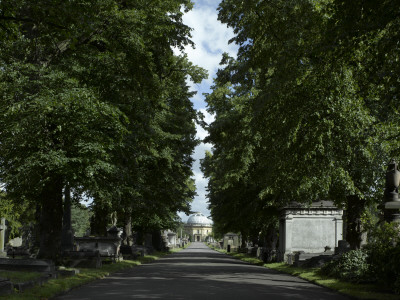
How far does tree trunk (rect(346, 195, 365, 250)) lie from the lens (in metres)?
19.5

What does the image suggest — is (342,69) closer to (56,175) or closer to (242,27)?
(242,27)

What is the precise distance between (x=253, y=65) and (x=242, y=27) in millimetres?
1666

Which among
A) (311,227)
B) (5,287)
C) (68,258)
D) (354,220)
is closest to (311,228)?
(311,227)

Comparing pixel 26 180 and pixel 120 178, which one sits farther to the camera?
pixel 120 178

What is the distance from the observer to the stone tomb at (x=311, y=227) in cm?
2856

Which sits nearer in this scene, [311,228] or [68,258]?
[68,258]

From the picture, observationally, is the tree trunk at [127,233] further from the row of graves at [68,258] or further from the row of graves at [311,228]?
the row of graves at [311,228]

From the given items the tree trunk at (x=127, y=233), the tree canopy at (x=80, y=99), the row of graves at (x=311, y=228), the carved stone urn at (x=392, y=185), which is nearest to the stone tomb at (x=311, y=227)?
the row of graves at (x=311, y=228)

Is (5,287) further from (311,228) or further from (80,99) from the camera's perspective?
(311,228)

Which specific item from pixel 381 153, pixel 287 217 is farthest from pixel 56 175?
pixel 287 217

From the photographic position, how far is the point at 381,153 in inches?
648

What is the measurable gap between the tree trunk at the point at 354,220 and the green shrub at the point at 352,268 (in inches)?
92.8

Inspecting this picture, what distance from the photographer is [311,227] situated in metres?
29.0

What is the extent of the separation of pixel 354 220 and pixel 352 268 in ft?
15.0
